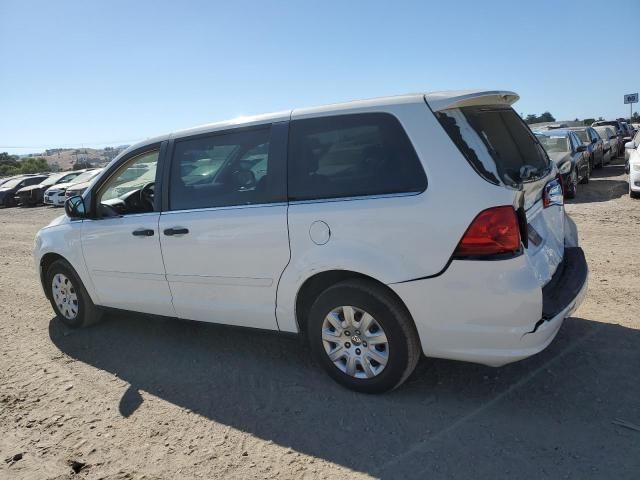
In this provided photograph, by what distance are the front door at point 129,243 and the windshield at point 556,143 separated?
1031 centimetres

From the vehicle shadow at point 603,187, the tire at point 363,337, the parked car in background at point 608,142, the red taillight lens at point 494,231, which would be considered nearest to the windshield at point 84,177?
the vehicle shadow at point 603,187

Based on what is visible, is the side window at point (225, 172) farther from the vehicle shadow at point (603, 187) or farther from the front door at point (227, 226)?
the vehicle shadow at point (603, 187)

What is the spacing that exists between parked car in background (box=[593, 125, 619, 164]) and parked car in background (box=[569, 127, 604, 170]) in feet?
3.42

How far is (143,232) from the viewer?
13.8 ft

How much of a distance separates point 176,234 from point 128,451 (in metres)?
1.58

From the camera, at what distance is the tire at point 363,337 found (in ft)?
10.4

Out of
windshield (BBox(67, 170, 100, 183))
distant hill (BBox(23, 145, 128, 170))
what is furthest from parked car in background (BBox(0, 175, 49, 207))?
distant hill (BBox(23, 145, 128, 170))

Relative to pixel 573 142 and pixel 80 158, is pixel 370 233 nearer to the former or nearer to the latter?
pixel 573 142

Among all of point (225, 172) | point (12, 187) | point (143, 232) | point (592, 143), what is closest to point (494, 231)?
point (225, 172)

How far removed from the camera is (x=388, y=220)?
10.0ft

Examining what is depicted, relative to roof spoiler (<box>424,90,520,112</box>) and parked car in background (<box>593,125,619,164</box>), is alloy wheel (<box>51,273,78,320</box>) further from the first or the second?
parked car in background (<box>593,125,619,164</box>)

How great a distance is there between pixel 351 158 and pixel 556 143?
10844 mm

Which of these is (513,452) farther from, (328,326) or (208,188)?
(208,188)

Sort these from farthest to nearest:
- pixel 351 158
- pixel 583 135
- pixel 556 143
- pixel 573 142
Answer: pixel 583 135, pixel 573 142, pixel 556 143, pixel 351 158
